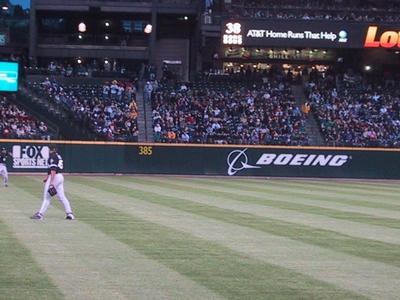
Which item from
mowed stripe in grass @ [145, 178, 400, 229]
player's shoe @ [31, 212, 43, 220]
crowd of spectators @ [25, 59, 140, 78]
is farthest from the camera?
crowd of spectators @ [25, 59, 140, 78]

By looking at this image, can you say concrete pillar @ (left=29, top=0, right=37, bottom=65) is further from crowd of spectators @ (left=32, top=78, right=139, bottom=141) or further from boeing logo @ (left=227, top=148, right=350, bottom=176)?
boeing logo @ (left=227, top=148, right=350, bottom=176)

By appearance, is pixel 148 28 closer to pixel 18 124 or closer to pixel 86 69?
pixel 86 69

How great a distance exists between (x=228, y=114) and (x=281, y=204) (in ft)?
77.5

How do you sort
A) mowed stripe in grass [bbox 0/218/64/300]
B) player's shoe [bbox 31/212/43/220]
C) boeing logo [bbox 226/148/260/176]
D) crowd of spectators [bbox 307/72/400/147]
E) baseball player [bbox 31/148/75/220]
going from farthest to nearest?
crowd of spectators [bbox 307/72/400/147], boeing logo [bbox 226/148/260/176], player's shoe [bbox 31/212/43/220], baseball player [bbox 31/148/75/220], mowed stripe in grass [bbox 0/218/64/300]

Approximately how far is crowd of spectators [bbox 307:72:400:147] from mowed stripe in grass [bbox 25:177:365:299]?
28228 mm

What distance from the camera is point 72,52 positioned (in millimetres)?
58344

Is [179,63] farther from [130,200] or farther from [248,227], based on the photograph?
[248,227]

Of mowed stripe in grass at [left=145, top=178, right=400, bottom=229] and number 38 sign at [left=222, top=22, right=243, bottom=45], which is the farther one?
number 38 sign at [left=222, top=22, right=243, bottom=45]

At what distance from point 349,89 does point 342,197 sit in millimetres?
25164

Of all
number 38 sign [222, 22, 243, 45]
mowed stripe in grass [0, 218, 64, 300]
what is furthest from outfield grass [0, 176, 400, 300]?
number 38 sign [222, 22, 243, 45]

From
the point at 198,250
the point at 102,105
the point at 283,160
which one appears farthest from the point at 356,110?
the point at 198,250

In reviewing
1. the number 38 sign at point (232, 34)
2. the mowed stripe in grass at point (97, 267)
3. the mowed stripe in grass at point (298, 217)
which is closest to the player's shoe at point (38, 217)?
the mowed stripe in grass at point (97, 267)

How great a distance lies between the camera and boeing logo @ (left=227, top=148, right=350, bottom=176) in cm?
4075

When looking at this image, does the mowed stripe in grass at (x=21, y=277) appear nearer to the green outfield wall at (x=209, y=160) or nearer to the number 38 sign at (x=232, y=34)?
the green outfield wall at (x=209, y=160)
